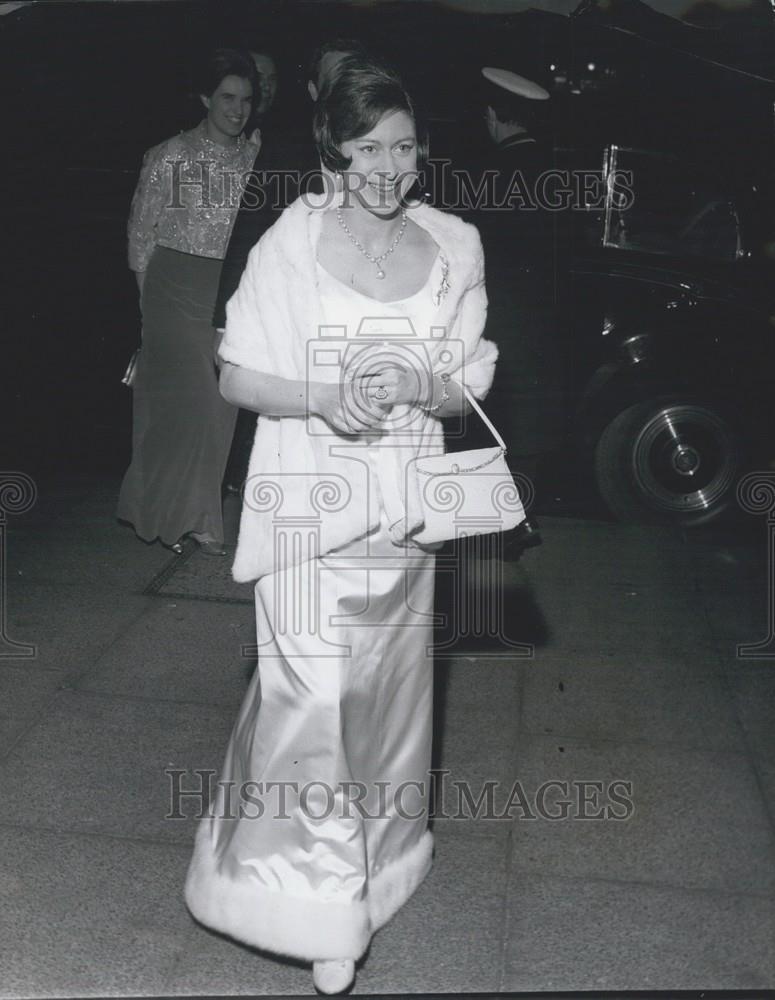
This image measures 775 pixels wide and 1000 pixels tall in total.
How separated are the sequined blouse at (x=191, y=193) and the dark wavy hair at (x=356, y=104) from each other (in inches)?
103

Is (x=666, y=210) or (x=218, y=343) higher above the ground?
(x=666, y=210)

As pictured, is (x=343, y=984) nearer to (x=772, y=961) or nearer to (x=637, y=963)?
(x=637, y=963)

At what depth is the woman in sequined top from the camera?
5242 millimetres

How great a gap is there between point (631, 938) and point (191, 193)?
138 inches

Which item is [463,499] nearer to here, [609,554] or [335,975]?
[335,975]

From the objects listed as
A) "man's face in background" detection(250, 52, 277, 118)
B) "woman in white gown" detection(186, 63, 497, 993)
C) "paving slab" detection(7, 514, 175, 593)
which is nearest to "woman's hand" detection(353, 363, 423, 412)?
"woman in white gown" detection(186, 63, 497, 993)

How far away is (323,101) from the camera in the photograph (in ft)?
8.72

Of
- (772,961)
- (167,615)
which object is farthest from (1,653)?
(772,961)

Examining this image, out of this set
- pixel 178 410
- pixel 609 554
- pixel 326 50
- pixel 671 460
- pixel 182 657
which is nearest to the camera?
pixel 326 50

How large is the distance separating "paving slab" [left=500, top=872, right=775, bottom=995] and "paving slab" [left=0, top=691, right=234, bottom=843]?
38.8 inches

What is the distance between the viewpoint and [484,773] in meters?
3.94

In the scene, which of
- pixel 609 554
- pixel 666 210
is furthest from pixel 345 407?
pixel 666 210

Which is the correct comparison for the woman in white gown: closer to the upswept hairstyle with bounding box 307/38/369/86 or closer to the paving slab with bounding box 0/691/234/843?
the paving slab with bounding box 0/691/234/843

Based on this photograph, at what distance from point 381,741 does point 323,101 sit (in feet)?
4.69
